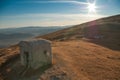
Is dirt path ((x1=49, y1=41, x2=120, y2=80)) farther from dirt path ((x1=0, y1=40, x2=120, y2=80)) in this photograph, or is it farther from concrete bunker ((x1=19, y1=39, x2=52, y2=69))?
concrete bunker ((x1=19, y1=39, x2=52, y2=69))

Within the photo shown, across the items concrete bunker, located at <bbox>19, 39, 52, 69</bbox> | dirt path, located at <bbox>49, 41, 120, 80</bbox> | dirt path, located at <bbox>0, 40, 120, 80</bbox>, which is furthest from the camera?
concrete bunker, located at <bbox>19, 39, 52, 69</bbox>

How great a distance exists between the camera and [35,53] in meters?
23.7

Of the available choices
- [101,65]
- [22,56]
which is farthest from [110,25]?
[22,56]

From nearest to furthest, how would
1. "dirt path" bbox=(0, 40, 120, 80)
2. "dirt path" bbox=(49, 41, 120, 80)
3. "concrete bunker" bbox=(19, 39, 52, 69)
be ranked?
"dirt path" bbox=(0, 40, 120, 80), "dirt path" bbox=(49, 41, 120, 80), "concrete bunker" bbox=(19, 39, 52, 69)

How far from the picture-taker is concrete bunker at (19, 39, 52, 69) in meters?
23.7

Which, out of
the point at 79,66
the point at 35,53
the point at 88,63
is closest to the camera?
the point at 35,53

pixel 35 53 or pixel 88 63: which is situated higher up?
pixel 35 53

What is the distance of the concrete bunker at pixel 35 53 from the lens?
931 inches

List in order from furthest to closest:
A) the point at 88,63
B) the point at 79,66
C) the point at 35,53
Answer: the point at 88,63 < the point at 79,66 < the point at 35,53

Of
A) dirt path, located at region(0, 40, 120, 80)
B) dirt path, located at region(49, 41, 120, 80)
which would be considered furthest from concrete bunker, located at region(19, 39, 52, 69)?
dirt path, located at region(49, 41, 120, 80)

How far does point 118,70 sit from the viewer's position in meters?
25.2

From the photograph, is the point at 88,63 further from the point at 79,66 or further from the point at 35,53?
the point at 35,53

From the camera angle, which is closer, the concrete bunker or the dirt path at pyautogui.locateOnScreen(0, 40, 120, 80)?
the dirt path at pyautogui.locateOnScreen(0, 40, 120, 80)

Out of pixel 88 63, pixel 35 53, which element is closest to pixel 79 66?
pixel 88 63
